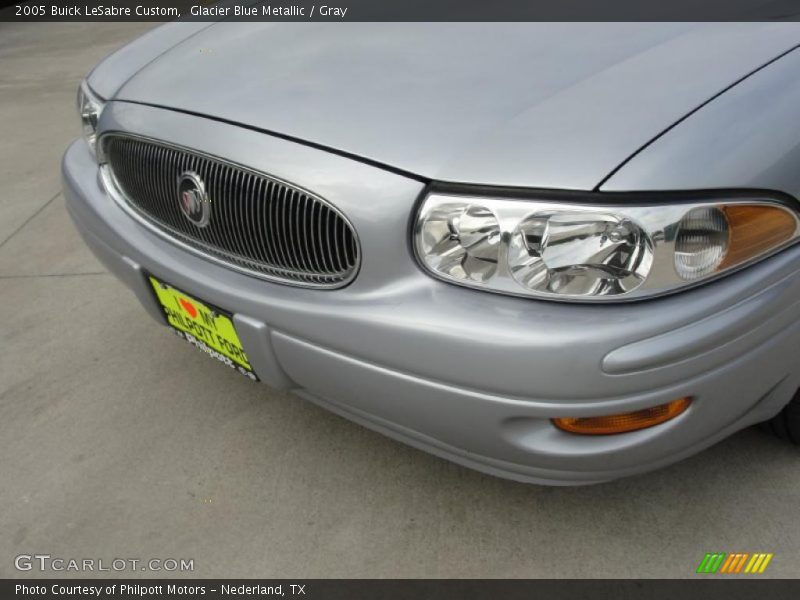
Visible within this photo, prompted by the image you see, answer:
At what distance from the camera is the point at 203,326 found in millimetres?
1875

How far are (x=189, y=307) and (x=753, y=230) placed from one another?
1.29 meters

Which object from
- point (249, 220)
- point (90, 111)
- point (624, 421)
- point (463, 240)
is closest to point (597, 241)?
point (463, 240)

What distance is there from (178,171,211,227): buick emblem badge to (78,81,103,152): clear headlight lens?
1.75 feet

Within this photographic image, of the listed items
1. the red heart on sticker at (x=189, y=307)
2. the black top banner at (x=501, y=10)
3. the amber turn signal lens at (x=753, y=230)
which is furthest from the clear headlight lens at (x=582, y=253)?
the red heart on sticker at (x=189, y=307)

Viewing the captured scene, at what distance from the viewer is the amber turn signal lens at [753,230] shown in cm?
136

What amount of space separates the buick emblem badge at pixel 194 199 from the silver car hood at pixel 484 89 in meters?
0.16

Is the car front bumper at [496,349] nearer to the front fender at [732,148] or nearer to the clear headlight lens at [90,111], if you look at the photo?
the front fender at [732,148]

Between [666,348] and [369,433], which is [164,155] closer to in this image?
[369,433]

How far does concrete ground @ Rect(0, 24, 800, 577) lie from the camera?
69.7 inches

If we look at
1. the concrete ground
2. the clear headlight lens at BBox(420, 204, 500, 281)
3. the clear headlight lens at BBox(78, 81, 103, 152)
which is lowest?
the concrete ground

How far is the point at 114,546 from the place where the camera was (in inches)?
73.9

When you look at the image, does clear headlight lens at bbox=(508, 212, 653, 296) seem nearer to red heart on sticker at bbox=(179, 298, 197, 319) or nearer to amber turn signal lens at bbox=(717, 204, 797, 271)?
amber turn signal lens at bbox=(717, 204, 797, 271)

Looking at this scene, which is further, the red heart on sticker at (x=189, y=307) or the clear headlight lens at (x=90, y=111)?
the clear headlight lens at (x=90, y=111)
